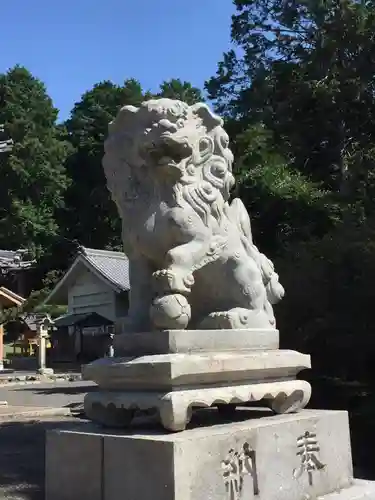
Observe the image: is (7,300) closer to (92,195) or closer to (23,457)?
(92,195)

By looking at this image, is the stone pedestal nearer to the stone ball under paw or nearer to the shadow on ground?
the stone ball under paw

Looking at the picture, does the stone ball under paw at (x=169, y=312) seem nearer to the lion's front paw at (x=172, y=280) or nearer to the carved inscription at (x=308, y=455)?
the lion's front paw at (x=172, y=280)

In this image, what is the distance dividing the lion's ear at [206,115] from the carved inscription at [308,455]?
1943mm

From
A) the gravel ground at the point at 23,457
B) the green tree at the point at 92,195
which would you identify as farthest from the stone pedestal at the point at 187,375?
the green tree at the point at 92,195

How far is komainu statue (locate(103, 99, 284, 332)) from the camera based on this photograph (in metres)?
3.50

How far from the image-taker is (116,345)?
11.4 feet

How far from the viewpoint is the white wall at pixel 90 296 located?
23.6 meters

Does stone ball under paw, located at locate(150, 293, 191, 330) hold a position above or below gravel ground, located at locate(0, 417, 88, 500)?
above

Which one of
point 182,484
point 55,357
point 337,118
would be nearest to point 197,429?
point 182,484

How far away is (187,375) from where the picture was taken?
305cm

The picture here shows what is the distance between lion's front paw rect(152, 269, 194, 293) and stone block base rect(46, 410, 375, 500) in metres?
0.74

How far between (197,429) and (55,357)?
24.0m

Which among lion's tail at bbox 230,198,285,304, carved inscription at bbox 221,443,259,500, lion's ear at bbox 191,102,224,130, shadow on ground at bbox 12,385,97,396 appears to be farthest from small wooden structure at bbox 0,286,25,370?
carved inscription at bbox 221,443,259,500

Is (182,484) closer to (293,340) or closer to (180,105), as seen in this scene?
(180,105)
